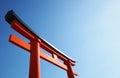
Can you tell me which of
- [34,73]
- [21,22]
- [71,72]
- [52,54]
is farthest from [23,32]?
[71,72]

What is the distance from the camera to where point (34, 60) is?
2477 millimetres

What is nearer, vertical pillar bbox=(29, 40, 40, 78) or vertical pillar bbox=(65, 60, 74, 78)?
vertical pillar bbox=(29, 40, 40, 78)

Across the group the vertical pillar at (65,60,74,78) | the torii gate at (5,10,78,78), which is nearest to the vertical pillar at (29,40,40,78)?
the torii gate at (5,10,78,78)

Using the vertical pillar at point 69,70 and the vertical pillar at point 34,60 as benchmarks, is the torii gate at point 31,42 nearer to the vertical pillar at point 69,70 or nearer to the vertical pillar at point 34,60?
the vertical pillar at point 34,60

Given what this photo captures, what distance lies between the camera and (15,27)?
96.3 inches

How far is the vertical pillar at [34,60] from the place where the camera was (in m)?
2.24

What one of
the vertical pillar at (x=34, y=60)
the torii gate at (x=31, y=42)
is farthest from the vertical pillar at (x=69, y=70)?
the vertical pillar at (x=34, y=60)

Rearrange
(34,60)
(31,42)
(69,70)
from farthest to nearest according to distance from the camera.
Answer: (69,70) < (31,42) < (34,60)

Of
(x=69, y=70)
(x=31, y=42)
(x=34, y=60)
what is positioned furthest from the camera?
(x=69, y=70)

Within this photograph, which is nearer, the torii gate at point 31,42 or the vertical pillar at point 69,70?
the torii gate at point 31,42

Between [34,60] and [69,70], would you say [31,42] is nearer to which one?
[34,60]

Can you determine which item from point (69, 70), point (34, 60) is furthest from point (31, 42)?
point (69, 70)

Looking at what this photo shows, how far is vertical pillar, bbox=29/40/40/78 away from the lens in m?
2.24

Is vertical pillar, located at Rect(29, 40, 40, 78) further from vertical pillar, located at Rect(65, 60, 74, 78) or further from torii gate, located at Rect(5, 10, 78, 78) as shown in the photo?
vertical pillar, located at Rect(65, 60, 74, 78)
